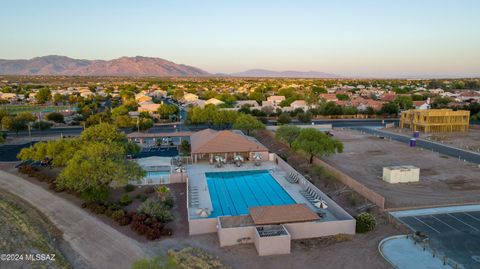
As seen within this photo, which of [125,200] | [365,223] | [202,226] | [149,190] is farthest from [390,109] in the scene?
[202,226]

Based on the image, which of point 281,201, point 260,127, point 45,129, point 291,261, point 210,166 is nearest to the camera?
point 291,261

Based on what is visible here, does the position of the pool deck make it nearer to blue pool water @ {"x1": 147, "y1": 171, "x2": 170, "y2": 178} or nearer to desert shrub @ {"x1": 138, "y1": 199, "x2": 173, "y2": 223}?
desert shrub @ {"x1": 138, "y1": 199, "x2": 173, "y2": 223}

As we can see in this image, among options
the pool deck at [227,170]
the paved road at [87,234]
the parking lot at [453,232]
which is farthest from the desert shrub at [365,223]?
the paved road at [87,234]

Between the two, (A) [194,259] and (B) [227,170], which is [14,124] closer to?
A: (B) [227,170]

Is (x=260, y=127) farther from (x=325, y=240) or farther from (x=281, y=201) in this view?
(x=325, y=240)

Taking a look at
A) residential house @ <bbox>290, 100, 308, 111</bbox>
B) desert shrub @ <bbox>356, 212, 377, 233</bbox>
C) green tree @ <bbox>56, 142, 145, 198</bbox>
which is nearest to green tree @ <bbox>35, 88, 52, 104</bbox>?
residential house @ <bbox>290, 100, 308, 111</bbox>

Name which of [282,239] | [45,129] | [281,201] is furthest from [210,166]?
[45,129]

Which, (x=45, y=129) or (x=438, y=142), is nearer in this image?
(x=438, y=142)
